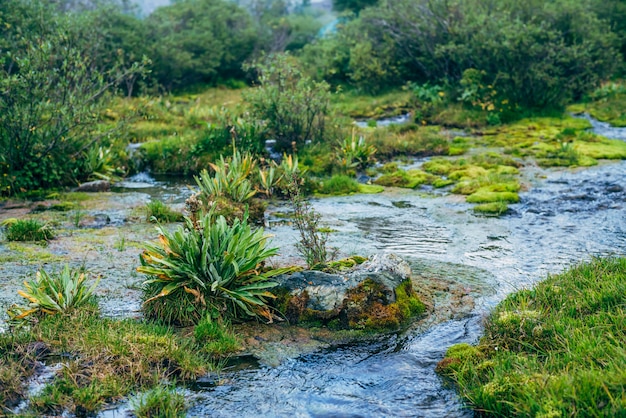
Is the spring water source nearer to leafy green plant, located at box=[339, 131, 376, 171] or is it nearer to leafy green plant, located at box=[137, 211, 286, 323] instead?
A: leafy green plant, located at box=[137, 211, 286, 323]

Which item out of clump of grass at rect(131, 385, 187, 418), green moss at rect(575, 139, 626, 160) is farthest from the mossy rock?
green moss at rect(575, 139, 626, 160)

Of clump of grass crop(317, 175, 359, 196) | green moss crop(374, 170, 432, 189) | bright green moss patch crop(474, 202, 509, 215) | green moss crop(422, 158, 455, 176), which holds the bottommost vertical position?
green moss crop(422, 158, 455, 176)

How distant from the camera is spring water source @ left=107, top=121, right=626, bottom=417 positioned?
5.59 metres

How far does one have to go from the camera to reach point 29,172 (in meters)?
14.8

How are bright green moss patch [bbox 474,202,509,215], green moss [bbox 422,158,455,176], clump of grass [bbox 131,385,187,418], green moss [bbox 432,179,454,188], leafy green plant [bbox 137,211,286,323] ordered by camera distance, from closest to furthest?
1. clump of grass [bbox 131,385,187,418]
2. leafy green plant [bbox 137,211,286,323]
3. bright green moss patch [bbox 474,202,509,215]
4. green moss [bbox 432,179,454,188]
5. green moss [bbox 422,158,455,176]

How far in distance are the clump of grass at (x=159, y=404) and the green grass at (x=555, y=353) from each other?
2514mm

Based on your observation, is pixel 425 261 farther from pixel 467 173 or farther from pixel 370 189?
pixel 467 173

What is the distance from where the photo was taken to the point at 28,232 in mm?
10758

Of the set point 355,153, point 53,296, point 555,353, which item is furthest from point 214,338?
point 355,153

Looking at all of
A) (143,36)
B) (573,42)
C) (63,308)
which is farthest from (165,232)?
(143,36)

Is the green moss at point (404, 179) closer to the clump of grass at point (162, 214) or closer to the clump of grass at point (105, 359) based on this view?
the clump of grass at point (162, 214)

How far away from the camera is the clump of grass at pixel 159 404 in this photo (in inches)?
203

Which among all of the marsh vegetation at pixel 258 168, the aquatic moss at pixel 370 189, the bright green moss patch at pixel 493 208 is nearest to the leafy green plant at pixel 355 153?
the marsh vegetation at pixel 258 168

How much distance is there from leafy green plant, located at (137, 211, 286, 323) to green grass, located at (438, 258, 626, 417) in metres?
2.40
